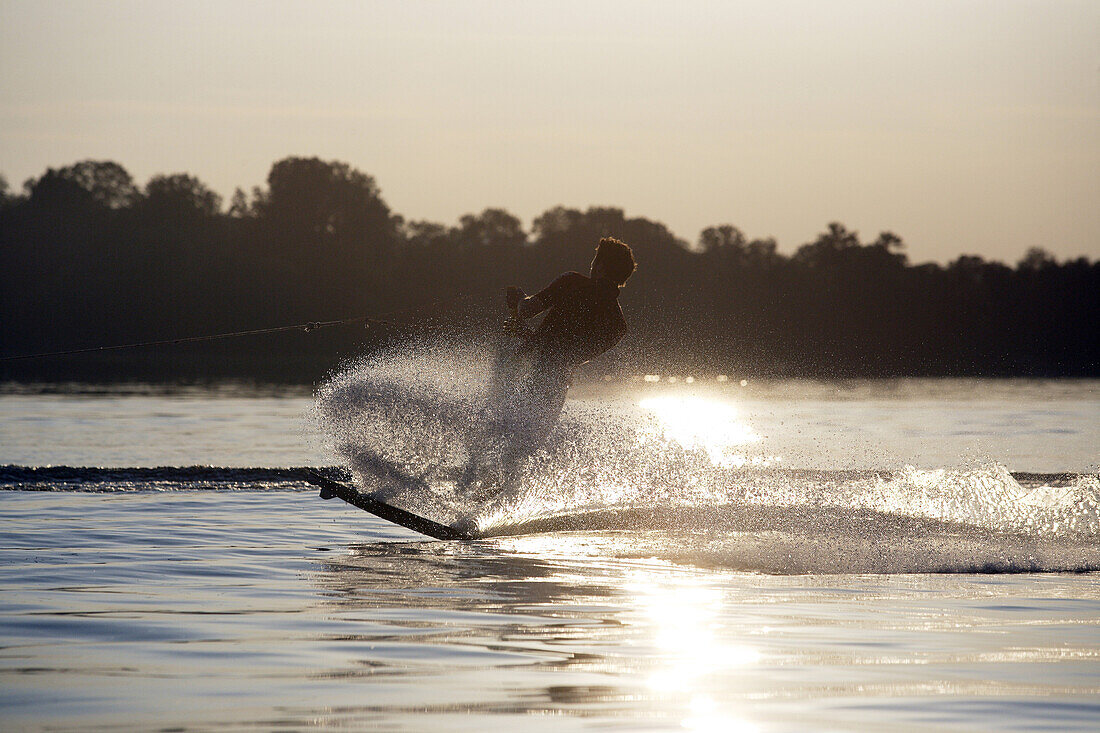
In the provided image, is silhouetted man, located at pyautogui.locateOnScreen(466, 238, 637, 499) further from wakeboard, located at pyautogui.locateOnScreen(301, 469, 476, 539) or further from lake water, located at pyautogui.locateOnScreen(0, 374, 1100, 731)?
wakeboard, located at pyautogui.locateOnScreen(301, 469, 476, 539)

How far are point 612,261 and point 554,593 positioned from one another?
3.58 m

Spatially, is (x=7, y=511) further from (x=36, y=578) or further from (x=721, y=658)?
(x=721, y=658)

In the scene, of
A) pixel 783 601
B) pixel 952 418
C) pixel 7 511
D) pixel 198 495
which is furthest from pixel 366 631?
pixel 952 418

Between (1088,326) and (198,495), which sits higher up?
(1088,326)

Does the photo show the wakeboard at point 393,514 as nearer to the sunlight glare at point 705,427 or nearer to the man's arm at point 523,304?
the man's arm at point 523,304

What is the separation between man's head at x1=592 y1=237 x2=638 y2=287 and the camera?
34.7 feet

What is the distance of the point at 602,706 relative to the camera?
5203mm

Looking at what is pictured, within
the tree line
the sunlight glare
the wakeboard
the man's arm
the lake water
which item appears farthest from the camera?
the tree line

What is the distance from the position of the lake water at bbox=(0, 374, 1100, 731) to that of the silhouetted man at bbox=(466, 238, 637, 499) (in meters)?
0.28

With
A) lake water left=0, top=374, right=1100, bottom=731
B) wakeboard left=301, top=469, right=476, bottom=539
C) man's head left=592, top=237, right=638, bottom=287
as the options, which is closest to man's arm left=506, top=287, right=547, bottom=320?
man's head left=592, top=237, right=638, bottom=287

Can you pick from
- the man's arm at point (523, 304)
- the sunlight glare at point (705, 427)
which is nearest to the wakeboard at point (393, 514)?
the man's arm at point (523, 304)

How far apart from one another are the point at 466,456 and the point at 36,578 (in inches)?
148

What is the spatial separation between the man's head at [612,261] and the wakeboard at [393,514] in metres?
2.28

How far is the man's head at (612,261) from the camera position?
1059 cm
